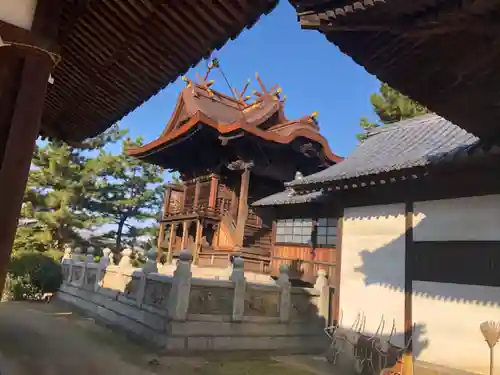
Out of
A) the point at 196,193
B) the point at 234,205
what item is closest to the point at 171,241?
the point at 196,193

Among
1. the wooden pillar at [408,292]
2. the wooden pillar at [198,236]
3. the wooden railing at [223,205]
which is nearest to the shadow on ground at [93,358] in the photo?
the wooden pillar at [408,292]

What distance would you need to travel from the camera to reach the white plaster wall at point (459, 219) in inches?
244

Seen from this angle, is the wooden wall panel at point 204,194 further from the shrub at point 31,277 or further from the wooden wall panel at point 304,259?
the wooden wall panel at point 304,259

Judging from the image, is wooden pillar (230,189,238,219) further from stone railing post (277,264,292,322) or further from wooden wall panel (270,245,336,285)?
stone railing post (277,264,292,322)

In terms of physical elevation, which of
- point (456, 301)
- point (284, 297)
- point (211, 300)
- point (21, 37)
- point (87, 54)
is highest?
point (87, 54)

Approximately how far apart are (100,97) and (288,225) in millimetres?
8854

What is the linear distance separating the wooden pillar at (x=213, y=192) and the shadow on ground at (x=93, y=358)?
9335 mm

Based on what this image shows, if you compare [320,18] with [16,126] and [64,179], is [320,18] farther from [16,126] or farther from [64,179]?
[64,179]

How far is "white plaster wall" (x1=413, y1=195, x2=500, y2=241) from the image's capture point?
6.20 meters

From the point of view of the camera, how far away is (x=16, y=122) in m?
2.51

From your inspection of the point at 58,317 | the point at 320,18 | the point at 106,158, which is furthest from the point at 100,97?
the point at 106,158

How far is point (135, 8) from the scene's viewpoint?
2949 millimetres

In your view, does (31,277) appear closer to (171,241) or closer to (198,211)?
(171,241)

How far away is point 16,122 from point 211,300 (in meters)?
6.80
